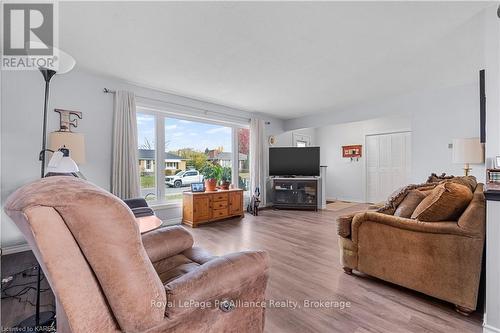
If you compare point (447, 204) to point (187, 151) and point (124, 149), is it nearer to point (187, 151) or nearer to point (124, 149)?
point (124, 149)

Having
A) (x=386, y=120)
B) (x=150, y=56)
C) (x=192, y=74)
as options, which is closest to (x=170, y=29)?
(x=150, y=56)

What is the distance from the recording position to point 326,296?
1.93 m

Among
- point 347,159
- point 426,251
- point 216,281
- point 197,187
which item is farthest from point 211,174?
point 347,159

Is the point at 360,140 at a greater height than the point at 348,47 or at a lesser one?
lesser

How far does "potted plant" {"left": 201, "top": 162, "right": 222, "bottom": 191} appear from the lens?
4598mm

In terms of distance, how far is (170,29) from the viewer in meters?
2.15

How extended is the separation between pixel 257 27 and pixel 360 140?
5642mm

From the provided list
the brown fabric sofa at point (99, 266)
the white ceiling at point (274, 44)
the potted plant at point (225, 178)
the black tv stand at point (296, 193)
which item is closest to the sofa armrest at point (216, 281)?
the brown fabric sofa at point (99, 266)

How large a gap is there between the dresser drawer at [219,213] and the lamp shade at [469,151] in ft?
12.1

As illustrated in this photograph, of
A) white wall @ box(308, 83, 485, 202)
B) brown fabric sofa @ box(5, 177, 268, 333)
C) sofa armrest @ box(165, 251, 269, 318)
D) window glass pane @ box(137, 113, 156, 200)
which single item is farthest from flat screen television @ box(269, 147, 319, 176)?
brown fabric sofa @ box(5, 177, 268, 333)

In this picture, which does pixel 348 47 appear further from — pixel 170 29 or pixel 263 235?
pixel 263 235

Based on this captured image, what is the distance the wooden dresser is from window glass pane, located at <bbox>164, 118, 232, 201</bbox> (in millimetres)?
340

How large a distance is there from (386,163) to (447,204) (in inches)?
199

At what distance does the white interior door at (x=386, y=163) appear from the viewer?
598cm
